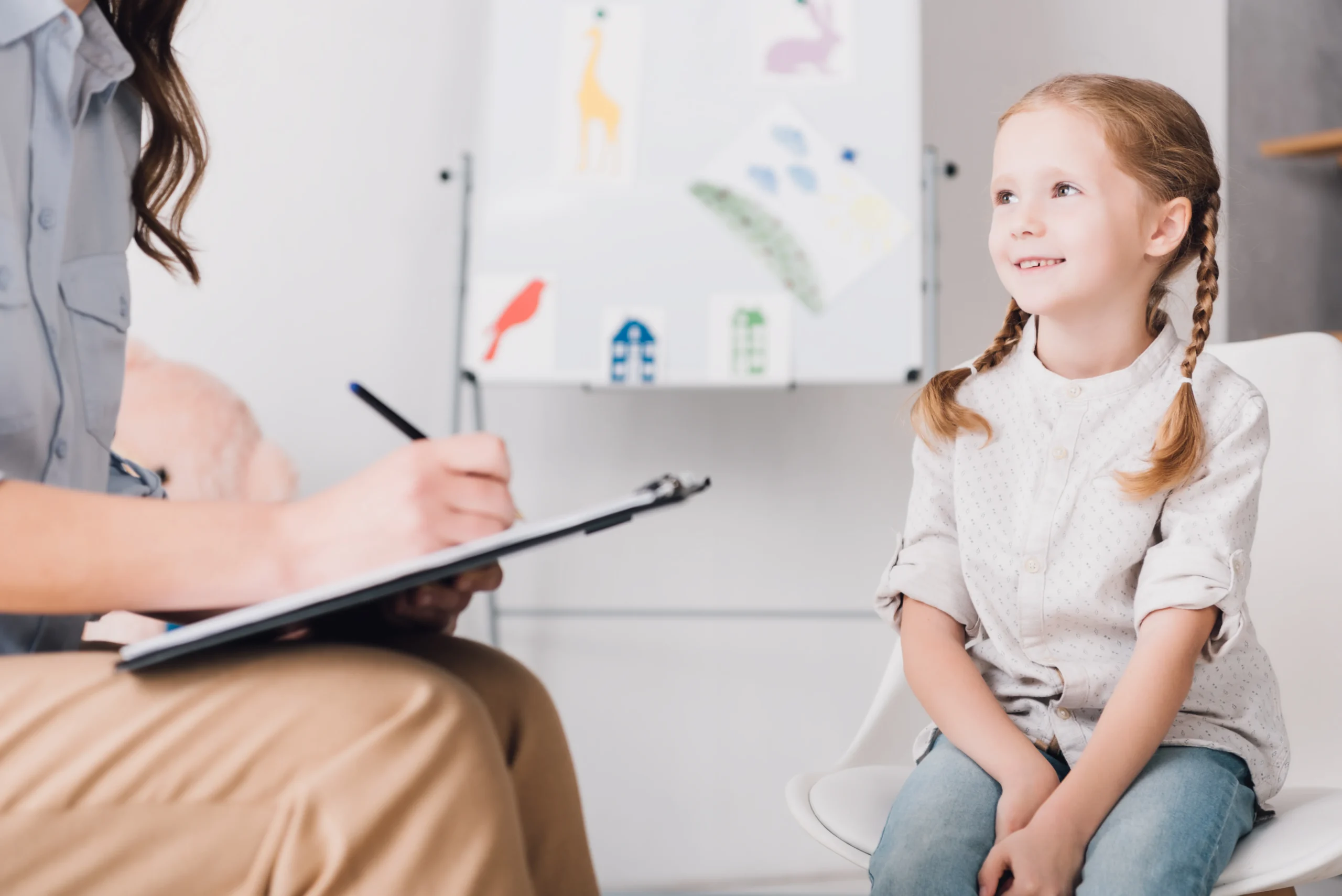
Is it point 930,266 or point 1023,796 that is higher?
point 930,266

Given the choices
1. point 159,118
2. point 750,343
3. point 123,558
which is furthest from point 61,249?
point 750,343

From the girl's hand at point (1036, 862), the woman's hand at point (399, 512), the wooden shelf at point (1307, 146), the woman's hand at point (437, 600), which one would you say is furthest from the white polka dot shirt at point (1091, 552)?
the wooden shelf at point (1307, 146)

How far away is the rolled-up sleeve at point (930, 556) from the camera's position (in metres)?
0.98

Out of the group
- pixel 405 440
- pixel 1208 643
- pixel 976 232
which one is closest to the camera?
pixel 1208 643

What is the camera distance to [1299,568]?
3.65 ft

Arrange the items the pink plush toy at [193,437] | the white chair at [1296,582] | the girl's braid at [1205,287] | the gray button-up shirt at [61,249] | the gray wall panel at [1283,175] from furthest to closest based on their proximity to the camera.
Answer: the gray wall panel at [1283,175] < the pink plush toy at [193,437] < the white chair at [1296,582] < the girl's braid at [1205,287] < the gray button-up shirt at [61,249]

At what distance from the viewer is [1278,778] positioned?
88 centimetres

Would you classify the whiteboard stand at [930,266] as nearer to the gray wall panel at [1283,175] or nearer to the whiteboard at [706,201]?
the whiteboard at [706,201]

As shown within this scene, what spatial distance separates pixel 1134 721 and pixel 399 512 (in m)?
0.58

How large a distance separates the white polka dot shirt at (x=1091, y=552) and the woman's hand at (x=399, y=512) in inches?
21.8

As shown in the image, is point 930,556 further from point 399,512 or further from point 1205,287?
point 399,512

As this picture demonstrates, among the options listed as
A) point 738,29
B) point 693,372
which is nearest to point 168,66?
point 693,372

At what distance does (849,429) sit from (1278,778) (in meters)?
1.16

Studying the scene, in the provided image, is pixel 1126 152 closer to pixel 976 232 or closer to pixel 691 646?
pixel 976 232
